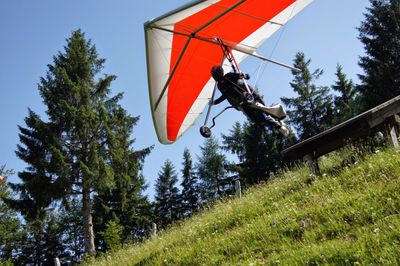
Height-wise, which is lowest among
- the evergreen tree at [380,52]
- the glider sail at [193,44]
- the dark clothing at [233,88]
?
the dark clothing at [233,88]

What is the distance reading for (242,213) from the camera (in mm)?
7984

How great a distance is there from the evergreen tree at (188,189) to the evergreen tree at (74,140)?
21607mm

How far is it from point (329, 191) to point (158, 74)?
4.86 meters

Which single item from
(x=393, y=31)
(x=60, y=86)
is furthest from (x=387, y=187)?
(x=393, y=31)

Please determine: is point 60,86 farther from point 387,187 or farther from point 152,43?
point 387,187

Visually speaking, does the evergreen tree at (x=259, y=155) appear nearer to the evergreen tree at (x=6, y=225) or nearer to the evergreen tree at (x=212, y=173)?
the evergreen tree at (x=212, y=173)

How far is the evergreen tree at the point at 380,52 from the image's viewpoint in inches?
896

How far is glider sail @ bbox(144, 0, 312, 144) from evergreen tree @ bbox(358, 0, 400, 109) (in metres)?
14.6

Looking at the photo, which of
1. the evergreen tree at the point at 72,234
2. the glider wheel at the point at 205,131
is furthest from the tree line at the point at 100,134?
the evergreen tree at the point at 72,234

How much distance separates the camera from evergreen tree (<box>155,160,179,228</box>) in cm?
4310

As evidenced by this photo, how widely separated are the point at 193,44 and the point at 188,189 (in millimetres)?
36227

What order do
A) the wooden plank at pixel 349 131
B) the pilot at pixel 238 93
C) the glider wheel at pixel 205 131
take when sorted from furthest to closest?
the glider wheel at pixel 205 131, the pilot at pixel 238 93, the wooden plank at pixel 349 131

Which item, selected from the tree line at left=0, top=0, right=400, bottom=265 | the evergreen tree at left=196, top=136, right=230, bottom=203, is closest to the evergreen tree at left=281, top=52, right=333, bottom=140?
the tree line at left=0, top=0, right=400, bottom=265

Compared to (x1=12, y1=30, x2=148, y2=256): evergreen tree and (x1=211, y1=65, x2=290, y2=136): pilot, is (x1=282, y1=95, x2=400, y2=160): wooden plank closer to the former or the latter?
(x1=211, y1=65, x2=290, y2=136): pilot
